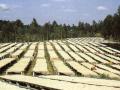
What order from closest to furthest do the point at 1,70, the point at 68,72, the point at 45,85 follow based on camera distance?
the point at 45,85, the point at 68,72, the point at 1,70

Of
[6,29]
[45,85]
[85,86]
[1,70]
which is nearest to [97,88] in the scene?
[85,86]

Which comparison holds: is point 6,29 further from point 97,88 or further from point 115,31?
point 97,88

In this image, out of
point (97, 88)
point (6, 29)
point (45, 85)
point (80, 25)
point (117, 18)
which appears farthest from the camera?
point (80, 25)

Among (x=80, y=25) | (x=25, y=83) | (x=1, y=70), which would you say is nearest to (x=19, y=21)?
(x=80, y=25)

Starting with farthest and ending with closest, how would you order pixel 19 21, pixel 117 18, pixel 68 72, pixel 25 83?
pixel 19 21 < pixel 117 18 < pixel 68 72 < pixel 25 83

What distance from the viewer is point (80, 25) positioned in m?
192

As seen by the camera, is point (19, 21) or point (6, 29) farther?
point (19, 21)

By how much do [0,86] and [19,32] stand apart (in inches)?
4831

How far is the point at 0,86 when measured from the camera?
17688 millimetres

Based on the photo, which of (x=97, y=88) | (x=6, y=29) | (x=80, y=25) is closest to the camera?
(x=97, y=88)

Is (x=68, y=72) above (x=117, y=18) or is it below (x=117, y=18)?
below

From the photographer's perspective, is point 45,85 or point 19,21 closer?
point 45,85

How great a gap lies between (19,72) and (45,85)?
13.2 meters

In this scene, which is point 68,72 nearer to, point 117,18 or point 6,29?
point 117,18
